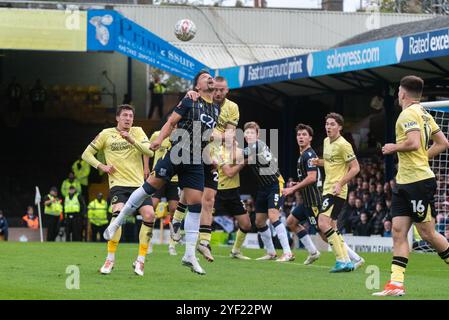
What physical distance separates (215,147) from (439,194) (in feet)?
30.7

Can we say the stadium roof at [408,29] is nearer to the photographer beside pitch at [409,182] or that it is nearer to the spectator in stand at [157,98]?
the spectator in stand at [157,98]

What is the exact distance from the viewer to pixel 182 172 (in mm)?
12602

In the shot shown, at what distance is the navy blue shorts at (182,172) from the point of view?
40.7 feet

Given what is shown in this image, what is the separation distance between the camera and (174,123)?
485 inches

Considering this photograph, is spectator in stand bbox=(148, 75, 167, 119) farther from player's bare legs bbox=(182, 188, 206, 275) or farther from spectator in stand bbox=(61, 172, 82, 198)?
player's bare legs bbox=(182, 188, 206, 275)

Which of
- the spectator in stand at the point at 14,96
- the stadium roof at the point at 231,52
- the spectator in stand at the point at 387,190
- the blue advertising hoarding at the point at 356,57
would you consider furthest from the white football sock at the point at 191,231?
the spectator in stand at the point at 14,96

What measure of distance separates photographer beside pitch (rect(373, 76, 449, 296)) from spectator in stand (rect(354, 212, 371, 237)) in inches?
590

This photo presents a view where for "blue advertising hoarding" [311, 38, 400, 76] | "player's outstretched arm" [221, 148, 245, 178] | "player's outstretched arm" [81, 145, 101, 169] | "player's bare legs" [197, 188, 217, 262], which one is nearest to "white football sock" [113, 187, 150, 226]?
"player's outstretched arm" [81, 145, 101, 169]

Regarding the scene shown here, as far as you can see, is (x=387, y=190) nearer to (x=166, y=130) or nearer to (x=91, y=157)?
(x=91, y=157)

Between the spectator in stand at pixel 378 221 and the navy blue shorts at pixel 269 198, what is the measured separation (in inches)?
316

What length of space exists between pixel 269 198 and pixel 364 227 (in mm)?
8351

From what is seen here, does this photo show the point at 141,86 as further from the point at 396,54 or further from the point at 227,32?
the point at 396,54

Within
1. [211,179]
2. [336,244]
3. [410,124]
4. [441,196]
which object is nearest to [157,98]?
[441,196]

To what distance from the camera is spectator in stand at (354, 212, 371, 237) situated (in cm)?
2609
